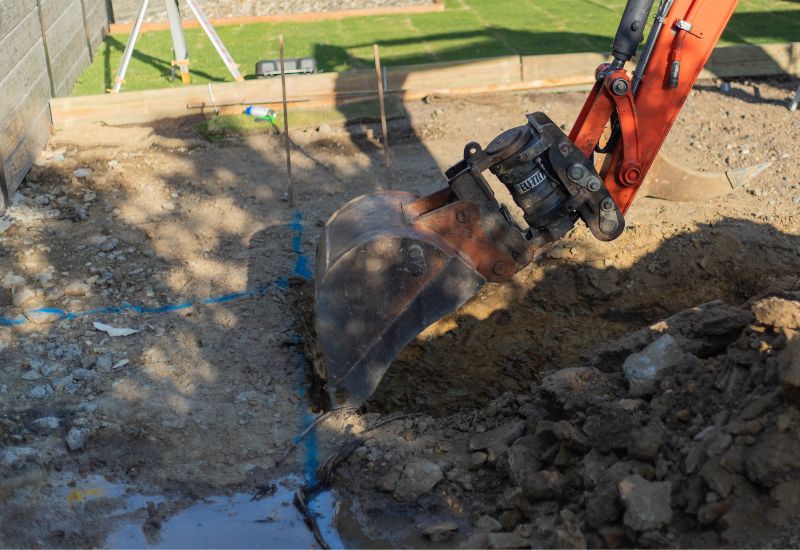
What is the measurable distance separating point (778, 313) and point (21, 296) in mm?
4873

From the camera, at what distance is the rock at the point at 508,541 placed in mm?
4309

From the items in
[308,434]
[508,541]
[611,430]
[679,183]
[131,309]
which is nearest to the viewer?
[508,541]

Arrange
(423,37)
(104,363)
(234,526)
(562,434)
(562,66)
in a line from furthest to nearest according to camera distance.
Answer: (423,37), (562,66), (104,363), (234,526), (562,434)

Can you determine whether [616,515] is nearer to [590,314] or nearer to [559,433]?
[559,433]

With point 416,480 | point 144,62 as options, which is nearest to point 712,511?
point 416,480

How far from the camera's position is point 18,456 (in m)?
5.11

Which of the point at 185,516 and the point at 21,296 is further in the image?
the point at 21,296

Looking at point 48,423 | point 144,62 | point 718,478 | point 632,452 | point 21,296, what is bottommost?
point 144,62

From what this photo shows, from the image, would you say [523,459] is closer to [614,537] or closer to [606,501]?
[606,501]

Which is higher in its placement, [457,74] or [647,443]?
[647,443]

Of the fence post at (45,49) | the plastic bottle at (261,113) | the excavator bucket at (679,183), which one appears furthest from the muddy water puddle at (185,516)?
the fence post at (45,49)

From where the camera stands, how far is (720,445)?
4.19 metres

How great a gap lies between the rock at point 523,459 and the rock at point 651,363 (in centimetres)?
56

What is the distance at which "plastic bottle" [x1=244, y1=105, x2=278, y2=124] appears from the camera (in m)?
10.0
